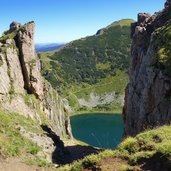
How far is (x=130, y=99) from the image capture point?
296 ft

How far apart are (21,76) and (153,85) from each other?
41.3m

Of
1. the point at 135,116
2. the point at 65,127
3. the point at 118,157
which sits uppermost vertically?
the point at 118,157

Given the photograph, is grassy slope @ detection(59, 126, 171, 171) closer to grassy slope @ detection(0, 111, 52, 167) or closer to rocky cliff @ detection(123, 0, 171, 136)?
grassy slope @ detection(0, 111, 52, 167)

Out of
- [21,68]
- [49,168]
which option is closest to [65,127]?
[21,68]

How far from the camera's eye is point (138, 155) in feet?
81.9

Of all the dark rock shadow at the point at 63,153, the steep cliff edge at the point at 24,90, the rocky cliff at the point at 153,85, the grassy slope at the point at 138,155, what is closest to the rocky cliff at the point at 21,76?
the steep cliff edge at the point at 24,90

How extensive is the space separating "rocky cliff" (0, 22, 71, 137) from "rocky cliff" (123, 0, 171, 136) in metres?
26.9

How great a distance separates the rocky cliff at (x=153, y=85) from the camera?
218ft

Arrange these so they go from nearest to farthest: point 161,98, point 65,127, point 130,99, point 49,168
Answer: point 49,168 → point 161,98 → point 130,99 → point 65,127

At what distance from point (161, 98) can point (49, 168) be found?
27470mm

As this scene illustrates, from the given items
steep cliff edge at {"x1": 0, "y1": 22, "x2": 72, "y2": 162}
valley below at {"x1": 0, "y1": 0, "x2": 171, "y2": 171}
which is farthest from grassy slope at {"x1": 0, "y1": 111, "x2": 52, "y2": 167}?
steep cliff edge at {"x1": 0, "y1": 22, "x2": 72, "y2": 162}

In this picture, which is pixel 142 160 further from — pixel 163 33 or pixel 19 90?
pixel 19 90

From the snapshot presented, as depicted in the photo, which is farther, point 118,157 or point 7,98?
point 7,98

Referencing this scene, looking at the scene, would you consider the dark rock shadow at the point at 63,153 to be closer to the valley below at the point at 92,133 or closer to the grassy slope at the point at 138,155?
the valley below at the point at 92,133
